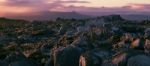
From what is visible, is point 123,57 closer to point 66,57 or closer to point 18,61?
point 66,57

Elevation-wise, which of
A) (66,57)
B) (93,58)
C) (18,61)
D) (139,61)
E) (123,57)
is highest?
(123,57)

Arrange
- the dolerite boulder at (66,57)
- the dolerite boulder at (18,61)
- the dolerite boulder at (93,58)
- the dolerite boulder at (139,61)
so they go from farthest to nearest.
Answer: the dolerite boulder at (18,61) < the dolerite boulder at (66,57) < the dolerite boulder at (93,58) < the dolerite boulder at (139,61)

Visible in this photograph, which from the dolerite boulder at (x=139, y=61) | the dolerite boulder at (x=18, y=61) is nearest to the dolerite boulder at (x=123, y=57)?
the dolerite boulder at (x=139, y=61)

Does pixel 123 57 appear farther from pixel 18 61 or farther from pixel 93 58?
pixel 18 61

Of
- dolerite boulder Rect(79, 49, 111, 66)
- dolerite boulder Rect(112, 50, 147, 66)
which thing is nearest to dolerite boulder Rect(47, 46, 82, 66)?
dolerite boulder Rect(79, 49, 111, 66)

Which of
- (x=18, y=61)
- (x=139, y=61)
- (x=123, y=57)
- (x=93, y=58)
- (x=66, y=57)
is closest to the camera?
(x=139, y=61)

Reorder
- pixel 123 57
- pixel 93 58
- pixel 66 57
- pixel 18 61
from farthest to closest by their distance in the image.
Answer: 1. pixel 18 61
2. pixel 66 57
3. pixel 93 58
4. pixel 123 57

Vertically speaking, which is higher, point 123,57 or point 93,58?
point 123,57

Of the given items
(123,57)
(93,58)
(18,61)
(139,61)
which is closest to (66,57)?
(93,58)

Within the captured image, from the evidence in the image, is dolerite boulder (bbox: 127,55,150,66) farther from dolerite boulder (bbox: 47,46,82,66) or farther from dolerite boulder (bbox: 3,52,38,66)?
dolerite boulder (bbox: 3,52,38,66)

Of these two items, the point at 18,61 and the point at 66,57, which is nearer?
the point at 66,57

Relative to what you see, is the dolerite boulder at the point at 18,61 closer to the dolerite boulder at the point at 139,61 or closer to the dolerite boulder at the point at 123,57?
the dolerite boulder at the point at 123,57
